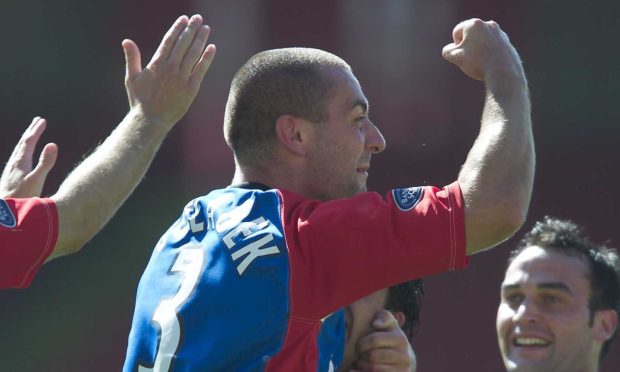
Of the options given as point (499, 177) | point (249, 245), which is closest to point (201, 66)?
point (249, 245)

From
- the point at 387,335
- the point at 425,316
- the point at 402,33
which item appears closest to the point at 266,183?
the point at 387,335

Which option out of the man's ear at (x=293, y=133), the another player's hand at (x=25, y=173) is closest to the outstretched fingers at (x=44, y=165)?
the another player's hand at (x=25, y=173)

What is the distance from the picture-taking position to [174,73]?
3.41 metres

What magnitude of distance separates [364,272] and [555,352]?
7.23 ft

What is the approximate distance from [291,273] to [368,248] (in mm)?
194

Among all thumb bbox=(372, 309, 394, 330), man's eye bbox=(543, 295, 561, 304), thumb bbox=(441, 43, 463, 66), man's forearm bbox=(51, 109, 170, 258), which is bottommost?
man's eye bbox=(543, 295, 561, 304)

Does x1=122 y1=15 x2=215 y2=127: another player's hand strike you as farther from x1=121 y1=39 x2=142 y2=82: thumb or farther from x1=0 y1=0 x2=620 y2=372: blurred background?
x1=0 y1=0 x2=620 y2=372: blurred background

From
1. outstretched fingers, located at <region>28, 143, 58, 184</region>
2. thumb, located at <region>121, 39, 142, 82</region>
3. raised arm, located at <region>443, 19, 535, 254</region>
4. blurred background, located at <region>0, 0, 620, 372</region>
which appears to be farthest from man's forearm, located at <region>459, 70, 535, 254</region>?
blurred background, located at <region>0, 0, 620, 372</region>

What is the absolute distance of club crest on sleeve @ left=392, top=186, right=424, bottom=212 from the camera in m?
2.75

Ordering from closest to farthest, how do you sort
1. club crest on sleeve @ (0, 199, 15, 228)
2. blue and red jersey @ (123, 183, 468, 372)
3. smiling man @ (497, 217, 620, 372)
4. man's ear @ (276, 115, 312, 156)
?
blue and red jersey @ (123, 183, 468, 372) → man's ear @ (276, 115, 312, 156) → club crest on sleeve @ (0, 199, 15, 228) → smiling man @ (497, 217, 620, 372)

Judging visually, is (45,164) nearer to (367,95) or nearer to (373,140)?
(373,140)

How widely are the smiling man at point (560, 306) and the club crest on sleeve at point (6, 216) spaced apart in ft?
7.78

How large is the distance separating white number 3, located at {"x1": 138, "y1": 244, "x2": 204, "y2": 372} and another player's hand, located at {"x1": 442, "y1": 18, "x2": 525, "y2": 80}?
33.6 inches

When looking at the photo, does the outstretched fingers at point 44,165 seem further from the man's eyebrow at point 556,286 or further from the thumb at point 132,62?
the man's eyebrow at point 556,286
